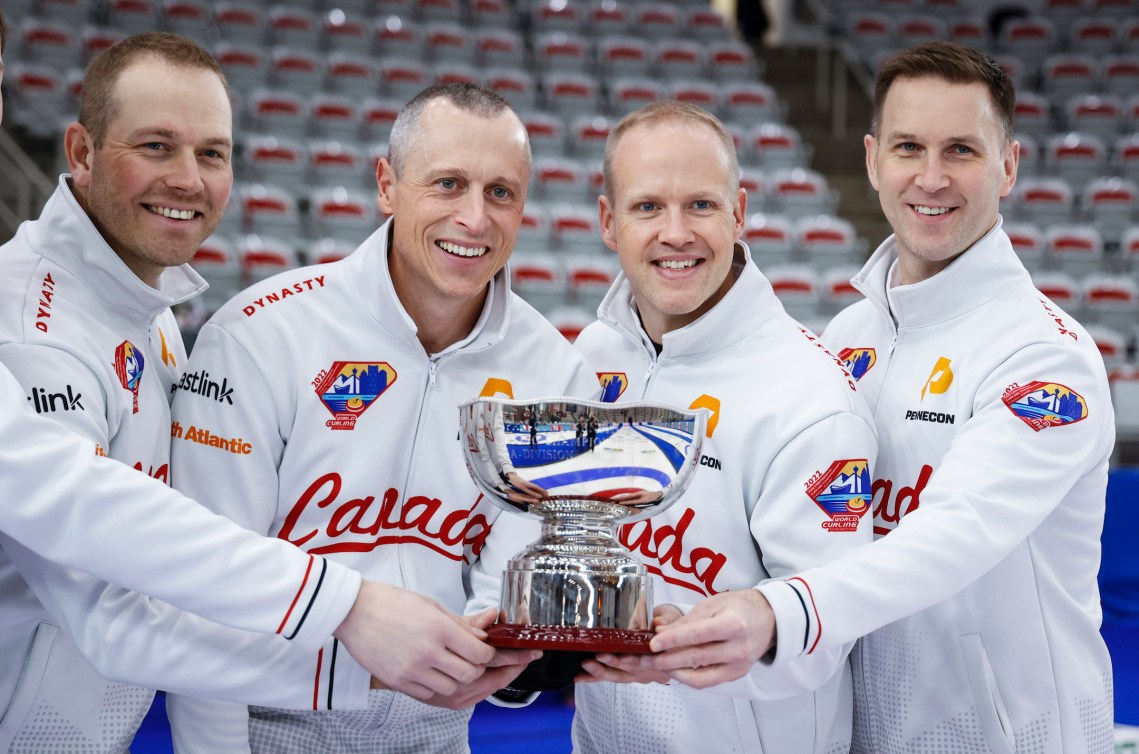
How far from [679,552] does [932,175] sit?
39.5 inches

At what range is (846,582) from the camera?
2.02 m

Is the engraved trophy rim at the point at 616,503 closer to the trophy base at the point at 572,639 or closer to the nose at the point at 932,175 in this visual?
the trophy base at the point at 572,639

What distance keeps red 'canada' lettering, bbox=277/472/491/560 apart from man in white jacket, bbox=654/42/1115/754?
2.52 feet

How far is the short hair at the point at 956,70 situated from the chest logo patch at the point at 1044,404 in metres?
0.68

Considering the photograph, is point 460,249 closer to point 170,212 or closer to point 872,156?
point 170,212

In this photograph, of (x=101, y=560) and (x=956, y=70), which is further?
(x=956, y=70)

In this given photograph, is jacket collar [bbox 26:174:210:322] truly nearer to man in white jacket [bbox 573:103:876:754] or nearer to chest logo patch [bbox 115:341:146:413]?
chest logo patch [bbox 115:341:146:413]

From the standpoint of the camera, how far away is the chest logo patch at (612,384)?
8.81 ft

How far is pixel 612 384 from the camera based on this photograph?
2709 mm

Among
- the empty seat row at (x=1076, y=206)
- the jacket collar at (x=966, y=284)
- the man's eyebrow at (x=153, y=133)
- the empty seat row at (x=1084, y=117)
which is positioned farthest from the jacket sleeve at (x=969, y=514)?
the empty seat row at (x=1084, y=117)

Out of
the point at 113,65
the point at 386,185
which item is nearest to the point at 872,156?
the point at 386,185

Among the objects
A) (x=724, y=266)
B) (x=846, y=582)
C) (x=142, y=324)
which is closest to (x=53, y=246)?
(x=142, y=324)

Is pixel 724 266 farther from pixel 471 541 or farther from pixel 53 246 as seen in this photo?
pixel 53 246

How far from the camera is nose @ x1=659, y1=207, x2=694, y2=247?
2502mm
